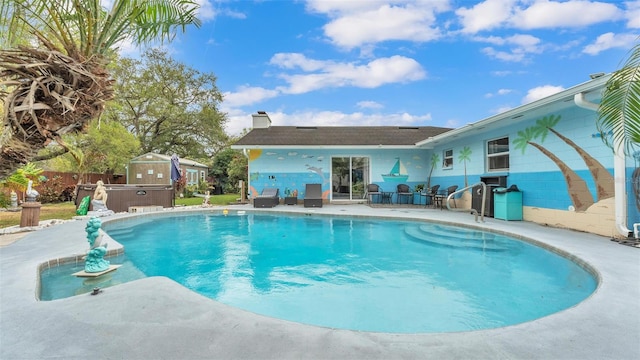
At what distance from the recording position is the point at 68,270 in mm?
4656

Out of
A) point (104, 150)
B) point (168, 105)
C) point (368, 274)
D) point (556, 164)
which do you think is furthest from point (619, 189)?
point (168, 105)

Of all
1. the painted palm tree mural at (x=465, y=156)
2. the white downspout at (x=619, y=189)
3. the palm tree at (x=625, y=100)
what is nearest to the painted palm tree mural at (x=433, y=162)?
the painted palm tree mural at (x=465, y=156)

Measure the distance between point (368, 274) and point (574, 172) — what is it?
5.87 m

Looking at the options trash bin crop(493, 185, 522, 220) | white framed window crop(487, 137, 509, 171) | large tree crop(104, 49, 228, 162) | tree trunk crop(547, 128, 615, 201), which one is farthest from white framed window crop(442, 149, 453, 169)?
large tree crop(104, 49, 228, 162)

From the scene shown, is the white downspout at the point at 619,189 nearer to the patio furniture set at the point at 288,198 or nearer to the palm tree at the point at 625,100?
the palm tree at the point at 625,100

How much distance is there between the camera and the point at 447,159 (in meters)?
13.3

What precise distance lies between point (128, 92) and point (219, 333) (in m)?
26.1

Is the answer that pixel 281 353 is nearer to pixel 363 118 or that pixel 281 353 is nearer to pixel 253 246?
pixel 253 246

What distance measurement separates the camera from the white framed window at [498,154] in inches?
381

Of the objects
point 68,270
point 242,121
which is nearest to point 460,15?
point 68,270

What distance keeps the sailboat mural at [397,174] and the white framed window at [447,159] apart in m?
2.05

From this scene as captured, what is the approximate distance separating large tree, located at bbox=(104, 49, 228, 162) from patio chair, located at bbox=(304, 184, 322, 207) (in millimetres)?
15138

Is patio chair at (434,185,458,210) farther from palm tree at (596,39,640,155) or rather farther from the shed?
the shed

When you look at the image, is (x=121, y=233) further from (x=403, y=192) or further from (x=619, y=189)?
(x=619, y=189)
